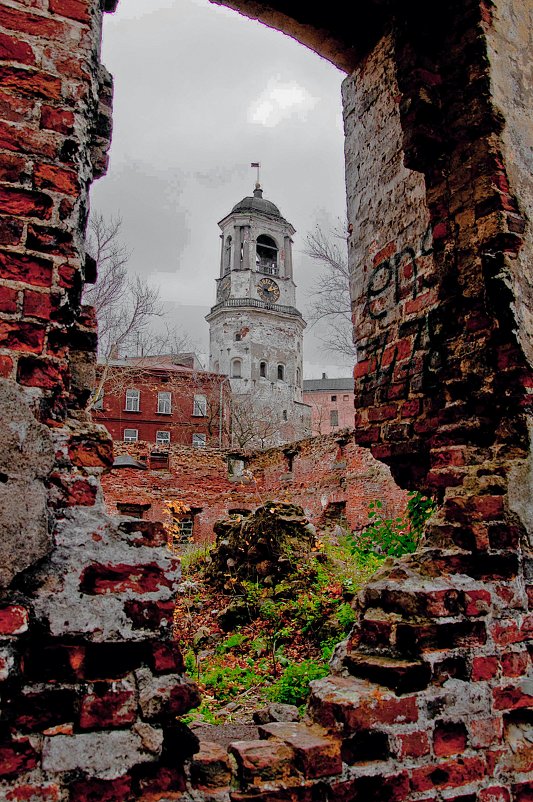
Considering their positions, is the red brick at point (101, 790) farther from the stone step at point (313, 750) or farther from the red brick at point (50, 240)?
the red brick at point (50, 240)

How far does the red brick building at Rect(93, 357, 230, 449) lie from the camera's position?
30.5 m

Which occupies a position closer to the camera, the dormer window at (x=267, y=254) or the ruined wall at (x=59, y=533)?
the ruined wall at (x=59, y=533)

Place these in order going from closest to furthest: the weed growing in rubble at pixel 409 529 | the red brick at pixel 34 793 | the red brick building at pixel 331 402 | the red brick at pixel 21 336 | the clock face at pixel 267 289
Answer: the red brick at pixel 34 793 < the red brick at pixel 21 336 < the weed growing in rubble at pixel 409 529 < the clock face at pixel 267 289 < the red brick building at pixel 331 402

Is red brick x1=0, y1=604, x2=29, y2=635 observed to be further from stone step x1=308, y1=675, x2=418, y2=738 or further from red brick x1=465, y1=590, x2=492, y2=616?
red brick x1=465, y1=590, x2=492, y2=616

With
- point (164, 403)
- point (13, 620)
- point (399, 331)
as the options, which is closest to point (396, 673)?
point (13, 620)

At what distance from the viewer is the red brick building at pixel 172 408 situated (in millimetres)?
30484

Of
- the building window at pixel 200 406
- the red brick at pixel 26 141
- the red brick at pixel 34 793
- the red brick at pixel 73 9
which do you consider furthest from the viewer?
the building window at pixel 200 406

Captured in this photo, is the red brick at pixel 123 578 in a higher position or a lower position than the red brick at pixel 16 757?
higher

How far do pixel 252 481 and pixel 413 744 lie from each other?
54.3 ft

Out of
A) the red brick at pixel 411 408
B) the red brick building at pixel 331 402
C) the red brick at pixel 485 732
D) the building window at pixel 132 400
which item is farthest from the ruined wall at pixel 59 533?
the red brick building at pixel 331 402

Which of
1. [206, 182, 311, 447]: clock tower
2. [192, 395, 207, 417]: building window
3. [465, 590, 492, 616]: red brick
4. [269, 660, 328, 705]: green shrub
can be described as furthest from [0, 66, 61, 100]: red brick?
[206, 182, 311, 447]: clock tower

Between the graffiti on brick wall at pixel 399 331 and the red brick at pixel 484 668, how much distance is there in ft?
4.41

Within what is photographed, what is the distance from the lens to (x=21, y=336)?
163 cm

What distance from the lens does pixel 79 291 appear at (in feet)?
5.93
